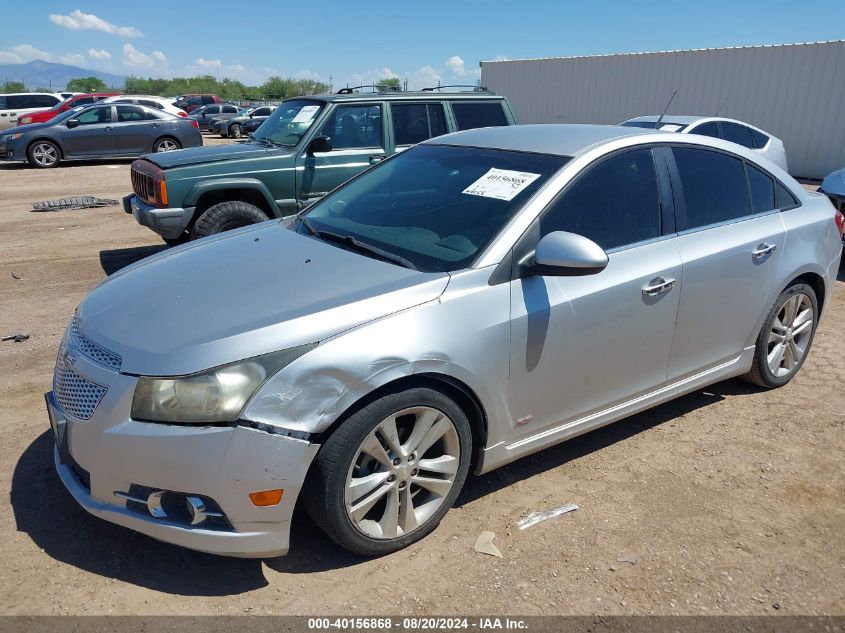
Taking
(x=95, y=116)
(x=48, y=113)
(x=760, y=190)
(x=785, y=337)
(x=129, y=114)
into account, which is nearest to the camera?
(x=760, y=190)

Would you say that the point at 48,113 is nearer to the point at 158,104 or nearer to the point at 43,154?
the point at 158,104

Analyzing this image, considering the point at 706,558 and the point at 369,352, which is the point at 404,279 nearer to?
the point at 369,352

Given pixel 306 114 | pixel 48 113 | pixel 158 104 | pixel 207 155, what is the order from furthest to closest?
pixel 48 113 → pixel 158 104 → pixel 306 114 → pixel 207 155

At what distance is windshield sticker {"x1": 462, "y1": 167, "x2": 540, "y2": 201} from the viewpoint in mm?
3305

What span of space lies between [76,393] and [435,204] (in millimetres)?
1860

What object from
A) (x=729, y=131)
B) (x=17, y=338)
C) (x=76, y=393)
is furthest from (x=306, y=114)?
(x=729, y=131)

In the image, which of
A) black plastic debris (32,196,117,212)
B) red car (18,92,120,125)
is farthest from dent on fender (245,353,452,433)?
red car (18,92,120,125)

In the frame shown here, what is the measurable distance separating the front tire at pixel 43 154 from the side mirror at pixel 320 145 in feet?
43.4

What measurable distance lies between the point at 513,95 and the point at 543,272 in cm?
2504

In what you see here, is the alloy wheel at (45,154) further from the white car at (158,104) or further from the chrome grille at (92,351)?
the chrome grille at (92,351)

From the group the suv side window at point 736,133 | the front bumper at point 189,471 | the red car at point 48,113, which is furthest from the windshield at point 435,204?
the red car at point 48,113

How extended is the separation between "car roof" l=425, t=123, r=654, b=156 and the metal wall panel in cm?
1657

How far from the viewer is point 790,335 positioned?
4.48m

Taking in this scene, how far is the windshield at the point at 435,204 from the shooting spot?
125 inches
